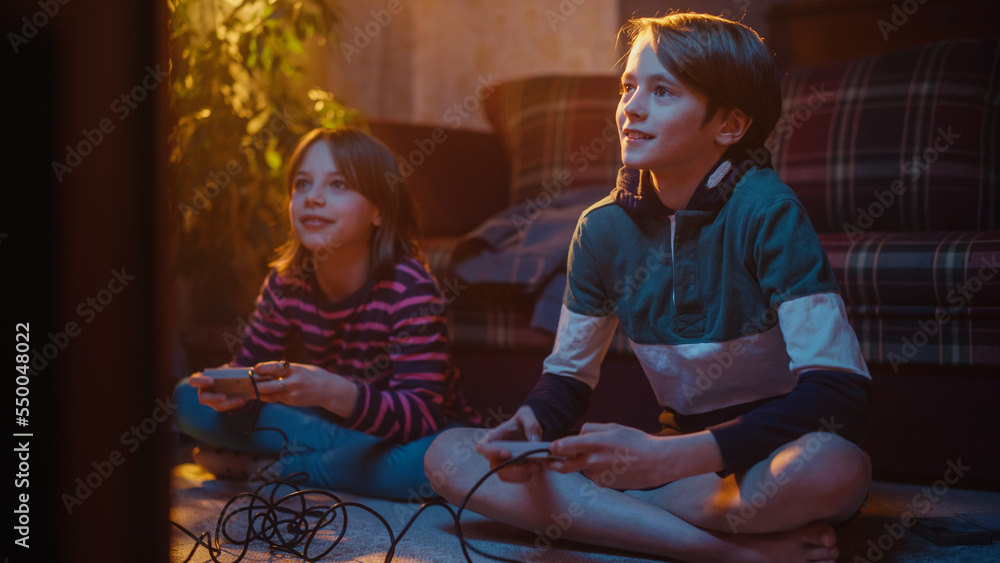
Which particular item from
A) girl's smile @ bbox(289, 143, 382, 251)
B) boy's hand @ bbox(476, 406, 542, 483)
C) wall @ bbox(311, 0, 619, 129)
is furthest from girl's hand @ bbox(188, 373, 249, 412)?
wall @ bbox(311, 0, 619, 129)

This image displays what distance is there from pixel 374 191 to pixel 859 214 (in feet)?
2.96

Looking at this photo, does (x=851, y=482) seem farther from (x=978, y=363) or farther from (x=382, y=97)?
(x=382, y=97)

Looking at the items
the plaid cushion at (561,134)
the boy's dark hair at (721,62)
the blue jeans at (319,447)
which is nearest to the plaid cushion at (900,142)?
the plaid cushion at (561,134)

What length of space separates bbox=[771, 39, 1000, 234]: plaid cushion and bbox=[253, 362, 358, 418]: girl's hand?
3.11 feet

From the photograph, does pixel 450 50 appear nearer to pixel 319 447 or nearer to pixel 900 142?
pixel 900 142

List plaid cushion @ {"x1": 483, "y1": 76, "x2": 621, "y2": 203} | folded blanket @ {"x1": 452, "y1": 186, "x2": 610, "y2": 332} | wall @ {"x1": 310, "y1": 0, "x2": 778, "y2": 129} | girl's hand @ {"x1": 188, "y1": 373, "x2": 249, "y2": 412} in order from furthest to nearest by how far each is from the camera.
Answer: wall @ {"x1": 310, "y1": 0, "x2": 778, "y2": 129} → plaid cushion @ {"x1": 483, "y1": 76, "x2": 621, "y2": 203} → folded blanket @ {"x1": 452, "y1": 186, "x2": 610, "y2": 332} → girl's hand @ {"x1": 188, "y1": 373, "x2": 249, "y2": 412}

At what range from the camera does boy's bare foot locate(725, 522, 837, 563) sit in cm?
77

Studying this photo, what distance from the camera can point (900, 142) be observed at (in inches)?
57.1

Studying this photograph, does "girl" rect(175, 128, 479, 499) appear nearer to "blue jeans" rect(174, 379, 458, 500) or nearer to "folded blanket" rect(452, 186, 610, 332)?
"blue jeans" rect(174, 379, 458, 500)

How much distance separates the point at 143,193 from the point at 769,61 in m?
0.64

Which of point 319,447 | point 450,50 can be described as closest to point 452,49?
point 450,50

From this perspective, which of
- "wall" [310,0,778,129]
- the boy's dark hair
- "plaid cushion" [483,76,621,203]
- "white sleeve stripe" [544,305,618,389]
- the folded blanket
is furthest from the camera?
"wall" [310,0,778,129]

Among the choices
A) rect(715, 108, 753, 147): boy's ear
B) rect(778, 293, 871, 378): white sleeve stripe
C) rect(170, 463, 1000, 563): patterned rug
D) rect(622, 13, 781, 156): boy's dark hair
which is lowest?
rect(170, 463, 1000, 563): patterned rug

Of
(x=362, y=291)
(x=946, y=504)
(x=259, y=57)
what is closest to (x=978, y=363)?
(x=946, y=504)
